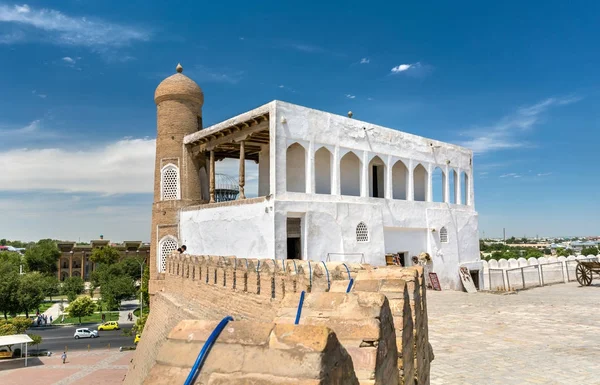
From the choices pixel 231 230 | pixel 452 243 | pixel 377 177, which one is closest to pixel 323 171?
pixel 377 177

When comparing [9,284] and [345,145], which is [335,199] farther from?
[9,284]

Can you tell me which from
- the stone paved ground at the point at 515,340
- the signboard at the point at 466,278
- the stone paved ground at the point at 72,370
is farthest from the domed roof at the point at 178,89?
the signboard at the point at 466,278

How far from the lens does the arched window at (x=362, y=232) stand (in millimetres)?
18836

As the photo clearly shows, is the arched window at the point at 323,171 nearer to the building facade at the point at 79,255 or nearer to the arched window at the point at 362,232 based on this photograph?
the arched window at the point at 362,232

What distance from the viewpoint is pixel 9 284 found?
4206cm

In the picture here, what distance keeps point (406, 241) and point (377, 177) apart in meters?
3.54

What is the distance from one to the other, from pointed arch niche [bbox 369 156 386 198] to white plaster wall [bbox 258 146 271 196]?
195 inches

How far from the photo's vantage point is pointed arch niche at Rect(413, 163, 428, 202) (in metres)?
24.1

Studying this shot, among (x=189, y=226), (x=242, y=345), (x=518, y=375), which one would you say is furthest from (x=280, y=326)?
(x=189, y=226)

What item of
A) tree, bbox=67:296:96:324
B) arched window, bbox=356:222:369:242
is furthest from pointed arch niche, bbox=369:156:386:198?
tree, bbox=67:296:96:324

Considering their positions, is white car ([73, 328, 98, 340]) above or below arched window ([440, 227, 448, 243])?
below

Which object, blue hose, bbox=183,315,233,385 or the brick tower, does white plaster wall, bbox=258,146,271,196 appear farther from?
blue hose, bbox=183,315,233,385

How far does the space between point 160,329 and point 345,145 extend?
393 inches

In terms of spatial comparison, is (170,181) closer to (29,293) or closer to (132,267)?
(29,293)
